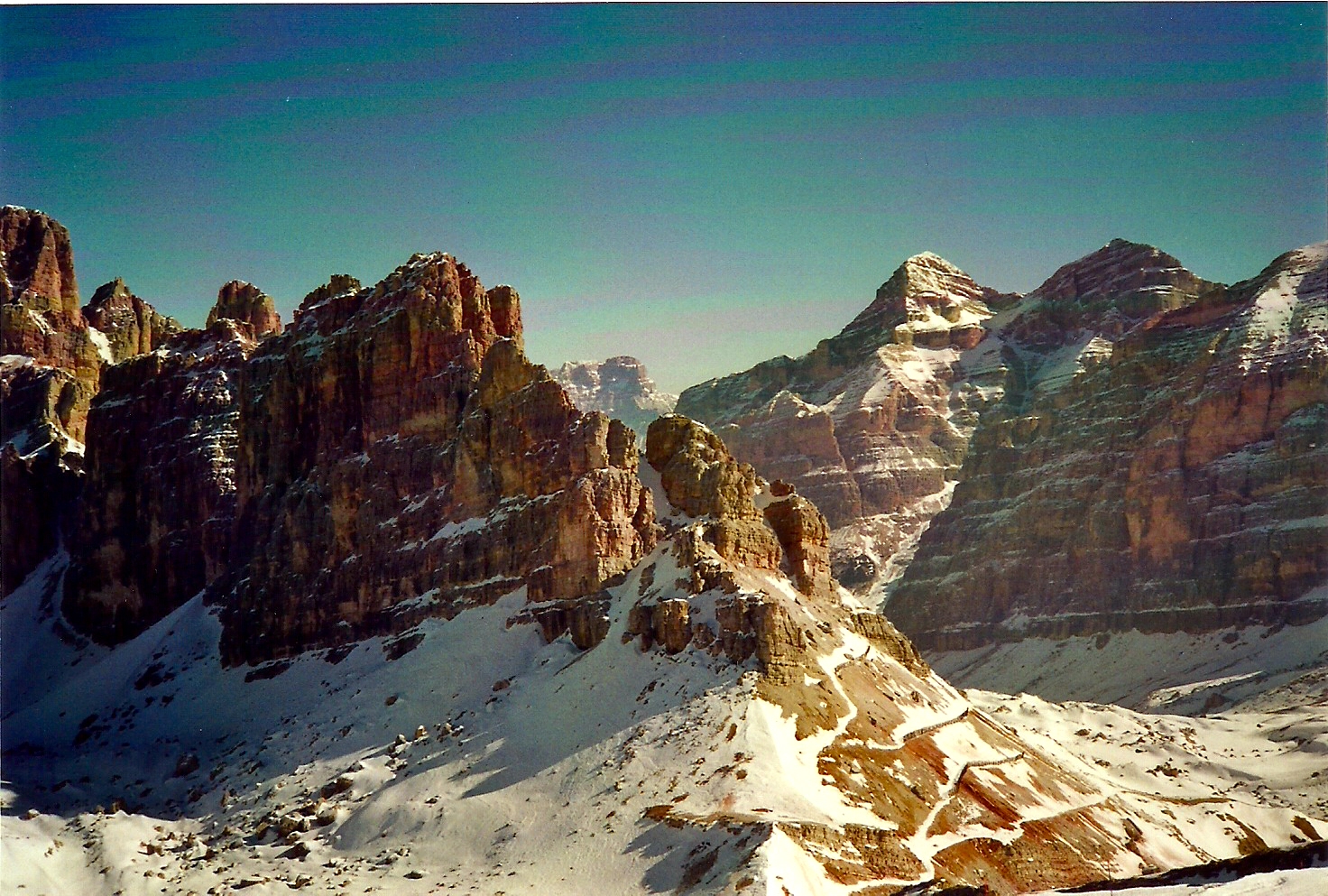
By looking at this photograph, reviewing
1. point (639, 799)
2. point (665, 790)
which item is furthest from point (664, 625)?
point (639, 799)

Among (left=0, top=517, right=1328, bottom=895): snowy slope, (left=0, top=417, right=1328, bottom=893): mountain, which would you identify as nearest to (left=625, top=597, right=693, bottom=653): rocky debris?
(left=0, top=417, right=1328, bottom=893): mountain

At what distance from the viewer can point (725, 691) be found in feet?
554

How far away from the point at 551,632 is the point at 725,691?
108 feet

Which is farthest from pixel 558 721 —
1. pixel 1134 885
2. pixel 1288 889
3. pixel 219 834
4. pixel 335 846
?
pixel 1288 889

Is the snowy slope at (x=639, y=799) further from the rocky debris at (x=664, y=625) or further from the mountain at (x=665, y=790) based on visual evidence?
the rocky debris at (x=664, y=625)

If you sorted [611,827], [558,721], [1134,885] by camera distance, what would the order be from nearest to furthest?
[1134,885], [611,827], [558,721]

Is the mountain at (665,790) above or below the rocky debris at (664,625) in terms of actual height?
below

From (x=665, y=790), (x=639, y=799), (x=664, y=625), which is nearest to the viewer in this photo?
(x=665, y=790)

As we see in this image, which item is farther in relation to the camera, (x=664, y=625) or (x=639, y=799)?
(x=664, y=625)

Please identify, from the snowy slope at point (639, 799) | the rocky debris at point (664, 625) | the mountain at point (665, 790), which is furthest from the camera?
the rocky debris at point (664, 625)

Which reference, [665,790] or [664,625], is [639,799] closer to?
[665,790]

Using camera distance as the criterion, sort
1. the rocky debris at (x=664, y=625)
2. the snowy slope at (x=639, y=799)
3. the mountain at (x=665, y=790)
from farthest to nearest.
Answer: the rocky debris at (x=664, y=625) < the mountain at (x=665, y=790) < the snowy slope at (x=639, y=799)

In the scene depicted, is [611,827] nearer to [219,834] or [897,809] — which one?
[897,809]

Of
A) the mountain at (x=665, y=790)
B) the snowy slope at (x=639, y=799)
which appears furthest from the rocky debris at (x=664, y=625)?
the snowy slope at (x=639, y=799)
